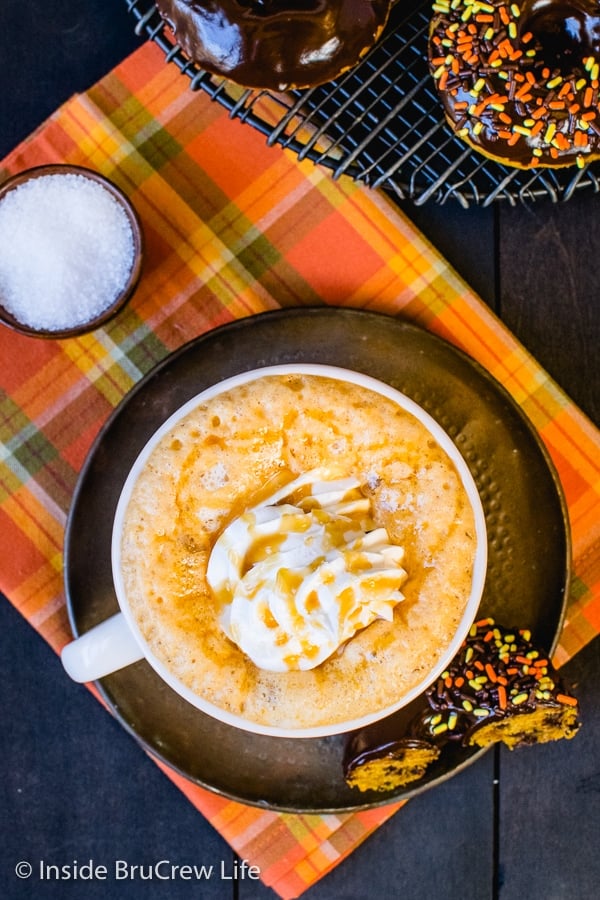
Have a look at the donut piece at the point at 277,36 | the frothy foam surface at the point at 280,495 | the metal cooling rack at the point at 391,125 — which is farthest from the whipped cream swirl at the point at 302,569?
the donut piece at the point at 277,36

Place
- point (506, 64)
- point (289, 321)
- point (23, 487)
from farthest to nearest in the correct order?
point (23, 487) → point (289, 321) → point (506, 64)

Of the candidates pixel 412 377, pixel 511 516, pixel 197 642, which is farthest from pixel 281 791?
pixel 412 377

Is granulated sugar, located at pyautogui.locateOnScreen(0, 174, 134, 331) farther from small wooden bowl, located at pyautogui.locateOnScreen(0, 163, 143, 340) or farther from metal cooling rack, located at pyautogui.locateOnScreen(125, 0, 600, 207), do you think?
metal cooling rack, located at pyautogui.locateOnScreen(125, 0, 600, 207)

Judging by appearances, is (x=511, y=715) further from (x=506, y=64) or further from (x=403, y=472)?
(x=506, y=64)

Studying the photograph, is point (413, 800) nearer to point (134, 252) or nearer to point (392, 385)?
point (392, 385)

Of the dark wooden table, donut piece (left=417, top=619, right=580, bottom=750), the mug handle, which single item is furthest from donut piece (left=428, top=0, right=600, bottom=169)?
the mug handle
